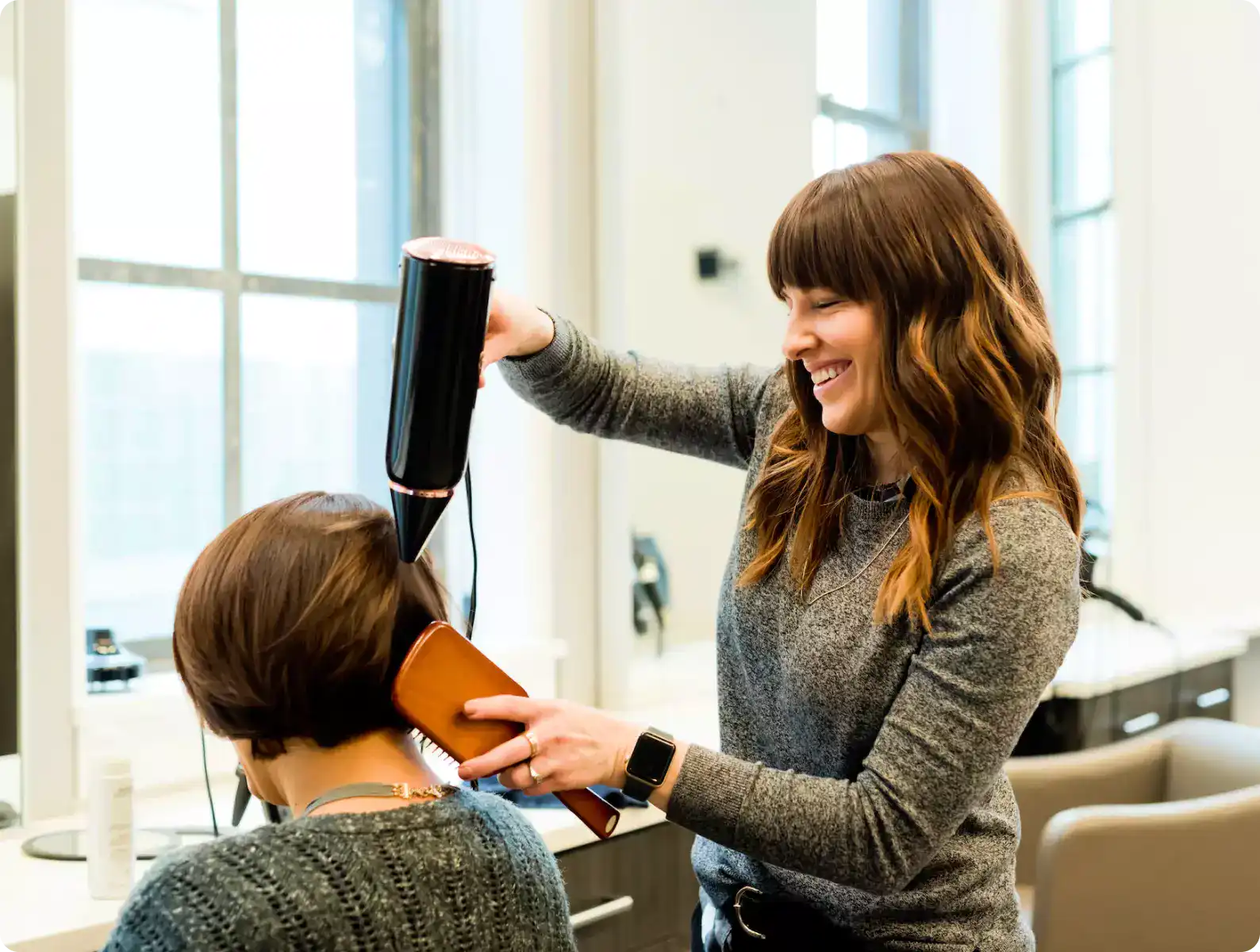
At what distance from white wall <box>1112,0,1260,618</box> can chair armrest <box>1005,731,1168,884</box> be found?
63cm

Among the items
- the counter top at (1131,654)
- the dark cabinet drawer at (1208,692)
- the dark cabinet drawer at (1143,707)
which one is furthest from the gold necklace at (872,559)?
the dark cabinet drawer at (1208,692)

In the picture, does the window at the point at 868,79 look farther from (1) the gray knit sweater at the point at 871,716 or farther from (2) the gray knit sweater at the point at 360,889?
(2) the gray knit sweater at the point at 360,889

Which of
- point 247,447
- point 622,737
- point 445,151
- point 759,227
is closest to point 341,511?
point 622,737

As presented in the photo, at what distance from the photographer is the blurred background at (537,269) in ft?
5.91

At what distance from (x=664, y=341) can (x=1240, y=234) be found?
1.59 m

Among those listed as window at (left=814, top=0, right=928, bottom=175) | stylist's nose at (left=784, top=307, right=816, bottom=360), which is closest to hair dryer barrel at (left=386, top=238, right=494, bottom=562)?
stylist's nose at (left=784, top=307, right=816, bottom=360)

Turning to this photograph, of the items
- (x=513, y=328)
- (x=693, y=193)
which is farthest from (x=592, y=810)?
(x=693, y=193)

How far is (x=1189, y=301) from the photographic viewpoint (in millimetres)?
3186

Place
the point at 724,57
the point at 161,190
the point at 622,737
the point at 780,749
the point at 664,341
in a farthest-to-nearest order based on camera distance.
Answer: the point at 724,57 < the point at 664,341 < the point at 161,190 < the point at 780,749 < the point at 622,737

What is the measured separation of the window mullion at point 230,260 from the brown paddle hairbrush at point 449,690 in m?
1.28

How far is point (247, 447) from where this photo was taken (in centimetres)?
221

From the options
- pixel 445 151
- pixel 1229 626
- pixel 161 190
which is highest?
pixel 445 151

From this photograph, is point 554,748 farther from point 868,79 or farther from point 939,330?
point 868,79

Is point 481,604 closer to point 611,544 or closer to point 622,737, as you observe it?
point 611,544
